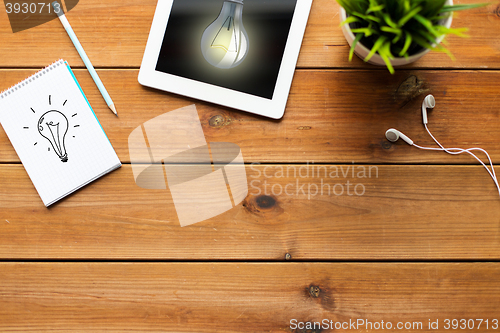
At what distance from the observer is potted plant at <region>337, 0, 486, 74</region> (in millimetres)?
430

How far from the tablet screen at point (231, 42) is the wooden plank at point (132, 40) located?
0.19 ft

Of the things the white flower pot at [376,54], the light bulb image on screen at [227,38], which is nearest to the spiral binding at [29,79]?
the light bulb image on screen at [227,38]

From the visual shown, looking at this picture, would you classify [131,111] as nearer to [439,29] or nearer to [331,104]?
[331,104]

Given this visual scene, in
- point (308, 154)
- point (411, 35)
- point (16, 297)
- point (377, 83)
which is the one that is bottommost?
point (16, 297)

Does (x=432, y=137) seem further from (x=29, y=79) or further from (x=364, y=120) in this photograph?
(x=29, y=79)

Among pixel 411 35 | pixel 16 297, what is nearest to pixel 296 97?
pixel 411 35

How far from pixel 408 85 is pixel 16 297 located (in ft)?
2.81

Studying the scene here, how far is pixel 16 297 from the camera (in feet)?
1.97

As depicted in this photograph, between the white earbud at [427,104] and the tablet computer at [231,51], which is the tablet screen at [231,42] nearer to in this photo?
the tablet computer at [231,51]

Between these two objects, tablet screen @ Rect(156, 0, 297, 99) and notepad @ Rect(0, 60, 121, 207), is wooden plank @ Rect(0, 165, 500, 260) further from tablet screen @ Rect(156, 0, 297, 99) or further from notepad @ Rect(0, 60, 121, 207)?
tablet screen @ Rect(156, 0, 297, 99)

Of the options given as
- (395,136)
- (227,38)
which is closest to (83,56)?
(227,38)

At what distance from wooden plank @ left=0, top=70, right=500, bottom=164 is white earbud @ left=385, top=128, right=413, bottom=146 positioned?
0.01 m

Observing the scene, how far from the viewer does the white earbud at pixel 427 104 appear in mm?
584

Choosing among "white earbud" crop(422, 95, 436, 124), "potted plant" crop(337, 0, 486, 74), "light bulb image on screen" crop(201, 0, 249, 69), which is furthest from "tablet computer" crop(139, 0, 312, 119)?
"white earbud" crop(422, 95, 436, 124)
